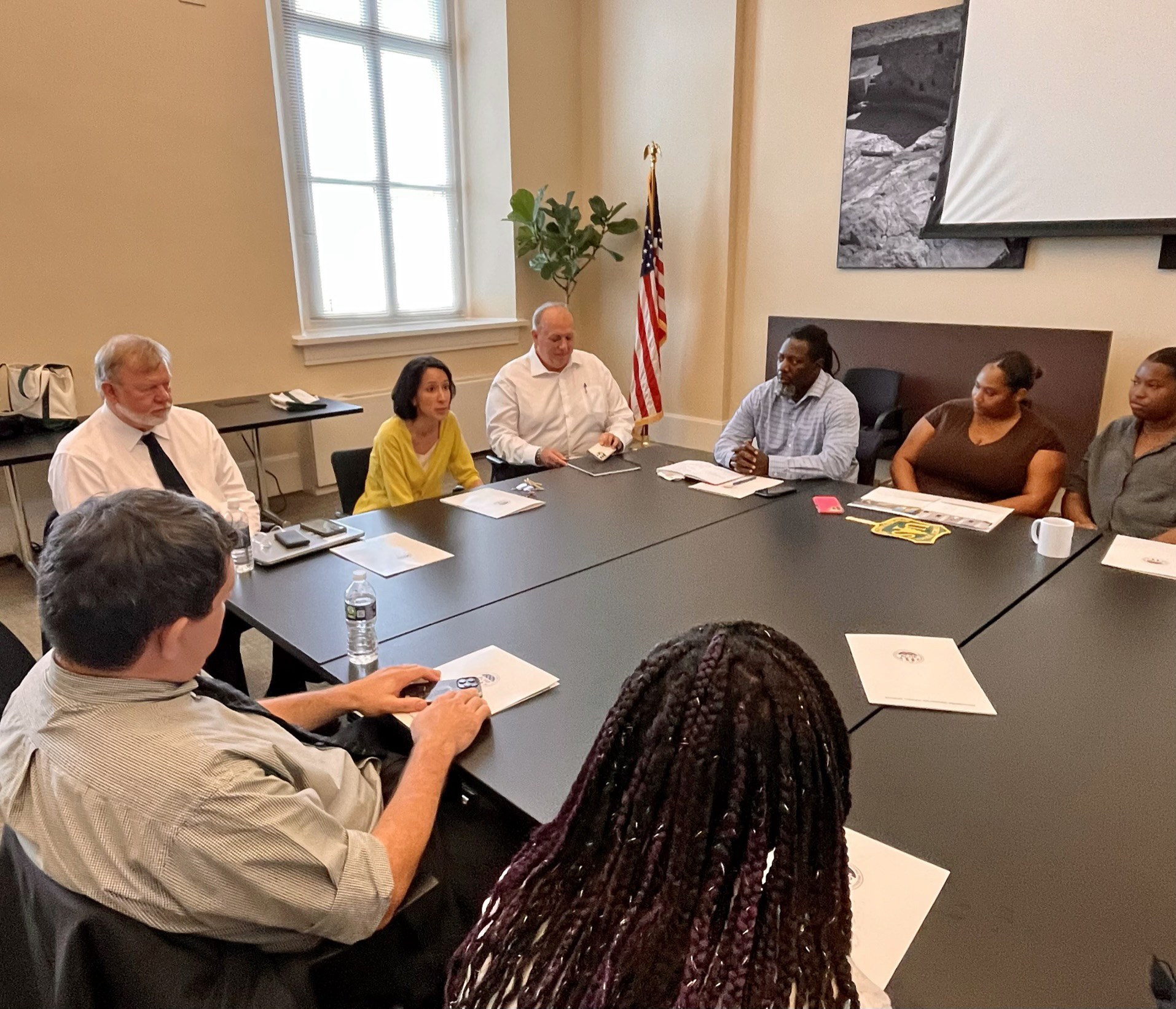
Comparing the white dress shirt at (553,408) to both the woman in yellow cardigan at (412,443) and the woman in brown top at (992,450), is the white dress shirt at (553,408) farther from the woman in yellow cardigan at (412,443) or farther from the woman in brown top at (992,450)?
the woman in brown top at (992,450)

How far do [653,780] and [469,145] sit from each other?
5.85 meters

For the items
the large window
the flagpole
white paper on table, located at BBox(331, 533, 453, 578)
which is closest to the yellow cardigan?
white paper on table, located at BBox(331, 533, 453, 578)

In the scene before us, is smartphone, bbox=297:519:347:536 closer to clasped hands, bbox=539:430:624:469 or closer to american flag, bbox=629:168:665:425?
clasped hands, bbox=539:430:624:469

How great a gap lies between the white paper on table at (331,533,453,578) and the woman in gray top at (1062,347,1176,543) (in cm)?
207

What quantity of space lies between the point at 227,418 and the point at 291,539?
221 cm

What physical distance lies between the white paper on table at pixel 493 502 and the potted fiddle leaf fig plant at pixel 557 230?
325 cm

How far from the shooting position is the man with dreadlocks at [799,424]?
2787 mm

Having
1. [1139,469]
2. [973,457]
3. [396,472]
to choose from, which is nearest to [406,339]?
[396,472]

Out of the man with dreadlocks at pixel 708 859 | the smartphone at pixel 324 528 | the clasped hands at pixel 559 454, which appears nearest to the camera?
the man with dreadlocks at pixel 708 859

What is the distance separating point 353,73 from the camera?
507 centimetres

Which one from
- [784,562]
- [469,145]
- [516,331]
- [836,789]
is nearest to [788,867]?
[836,789]

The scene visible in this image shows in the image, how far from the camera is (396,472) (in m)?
2.78

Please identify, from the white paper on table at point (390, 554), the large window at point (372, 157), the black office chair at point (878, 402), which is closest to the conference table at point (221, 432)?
the white paper on table at point (390, 554)

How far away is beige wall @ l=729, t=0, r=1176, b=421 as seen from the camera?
3777 mm
